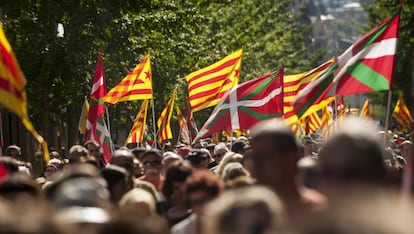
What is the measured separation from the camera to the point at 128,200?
773 cm

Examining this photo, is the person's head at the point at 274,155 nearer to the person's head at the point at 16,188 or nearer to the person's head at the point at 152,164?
the person's head at the point at 16,188

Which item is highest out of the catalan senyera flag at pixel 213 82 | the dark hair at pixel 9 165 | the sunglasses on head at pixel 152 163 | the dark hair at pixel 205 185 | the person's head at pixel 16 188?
the catalan senyera flag at pixel 213 82

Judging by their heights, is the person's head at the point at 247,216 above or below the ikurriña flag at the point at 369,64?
below

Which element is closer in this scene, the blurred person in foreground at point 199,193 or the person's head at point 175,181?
the blurred person in foreground at point 199,193

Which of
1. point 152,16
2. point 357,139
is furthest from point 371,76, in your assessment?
point 152,16

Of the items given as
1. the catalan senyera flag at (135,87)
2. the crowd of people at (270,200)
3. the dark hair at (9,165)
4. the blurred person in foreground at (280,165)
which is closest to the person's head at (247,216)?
the crowd of people at (270,200)

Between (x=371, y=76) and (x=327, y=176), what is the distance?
7.38 m

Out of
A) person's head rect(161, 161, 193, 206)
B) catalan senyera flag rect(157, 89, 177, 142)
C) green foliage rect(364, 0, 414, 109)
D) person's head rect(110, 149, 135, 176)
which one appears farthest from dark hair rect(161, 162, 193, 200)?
green foliage rect(364, 0, 414, 109)

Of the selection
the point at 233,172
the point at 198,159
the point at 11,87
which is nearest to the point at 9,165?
the point at 11,87

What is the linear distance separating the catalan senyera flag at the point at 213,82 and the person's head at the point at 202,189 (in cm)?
1016

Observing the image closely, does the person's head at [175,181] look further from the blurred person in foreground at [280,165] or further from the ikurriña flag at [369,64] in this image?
the ikurriña flag at [369,64]

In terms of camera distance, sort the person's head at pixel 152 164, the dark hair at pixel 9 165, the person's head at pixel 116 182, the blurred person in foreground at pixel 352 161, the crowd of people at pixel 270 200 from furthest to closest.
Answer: the person's head at pixel 152 164 < the dark hair at pixel 9 165 < the person's head at pixel 116 182 < the blurred person in foreground at pixel 352 161 < the crowd of people at pixel 270 200

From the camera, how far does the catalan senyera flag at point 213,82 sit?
17.7 m

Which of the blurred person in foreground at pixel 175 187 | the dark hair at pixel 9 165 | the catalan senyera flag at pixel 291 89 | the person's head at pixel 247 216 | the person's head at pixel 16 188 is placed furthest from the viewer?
the catalan senyera flag at pixel 291 89
